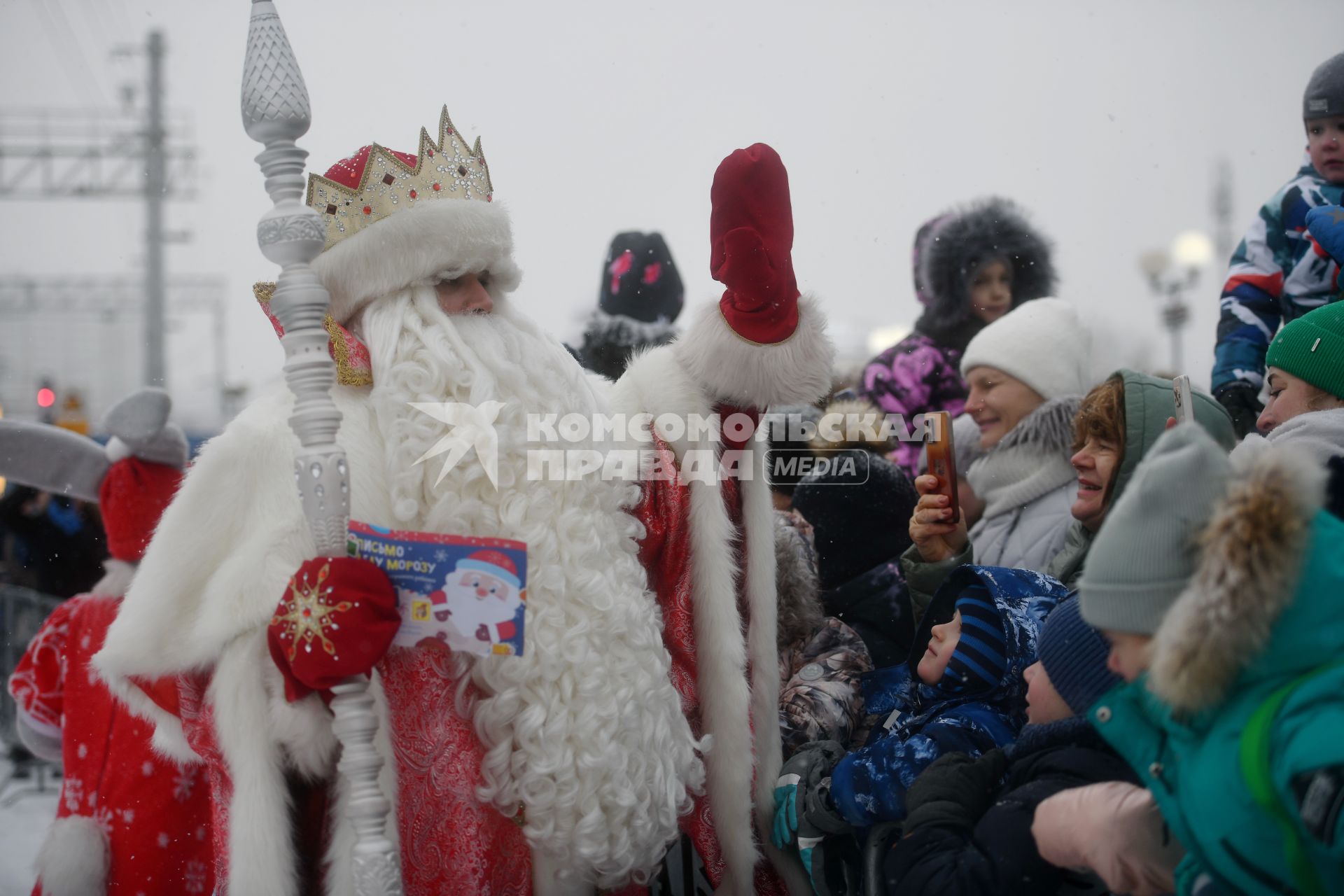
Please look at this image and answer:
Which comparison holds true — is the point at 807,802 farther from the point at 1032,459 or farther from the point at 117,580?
the point at 117,580

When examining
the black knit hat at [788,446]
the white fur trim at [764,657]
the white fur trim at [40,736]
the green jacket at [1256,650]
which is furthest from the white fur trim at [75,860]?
the green jacket at [1256,650]

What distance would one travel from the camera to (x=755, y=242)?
6.97 ft

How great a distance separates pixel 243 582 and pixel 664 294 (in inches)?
106

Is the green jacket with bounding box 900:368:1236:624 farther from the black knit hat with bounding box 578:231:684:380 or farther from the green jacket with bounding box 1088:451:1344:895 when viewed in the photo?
the black knit hat with bounding box 578:231:684:380

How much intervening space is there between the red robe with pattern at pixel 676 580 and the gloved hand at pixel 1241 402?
1723mm

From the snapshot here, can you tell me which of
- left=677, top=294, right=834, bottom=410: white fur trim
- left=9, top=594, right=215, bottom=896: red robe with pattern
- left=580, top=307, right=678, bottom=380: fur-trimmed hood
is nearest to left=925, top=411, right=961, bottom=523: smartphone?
left=677, top=294, right=834, bottom=410: white fur trim

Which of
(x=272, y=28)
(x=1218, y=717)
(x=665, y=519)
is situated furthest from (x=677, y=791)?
(x=272, y=28)

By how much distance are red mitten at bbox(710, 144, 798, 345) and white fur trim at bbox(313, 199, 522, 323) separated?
0.52m

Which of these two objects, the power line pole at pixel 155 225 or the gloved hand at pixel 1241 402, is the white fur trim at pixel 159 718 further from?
the power line pole at pixel 155 225

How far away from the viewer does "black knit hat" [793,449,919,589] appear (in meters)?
2.86

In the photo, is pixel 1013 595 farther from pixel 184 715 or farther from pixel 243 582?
pixel 184 715

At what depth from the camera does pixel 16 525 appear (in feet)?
18.4

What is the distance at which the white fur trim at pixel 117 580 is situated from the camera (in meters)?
2.96

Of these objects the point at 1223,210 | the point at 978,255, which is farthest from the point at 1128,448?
the point at 1223,210
